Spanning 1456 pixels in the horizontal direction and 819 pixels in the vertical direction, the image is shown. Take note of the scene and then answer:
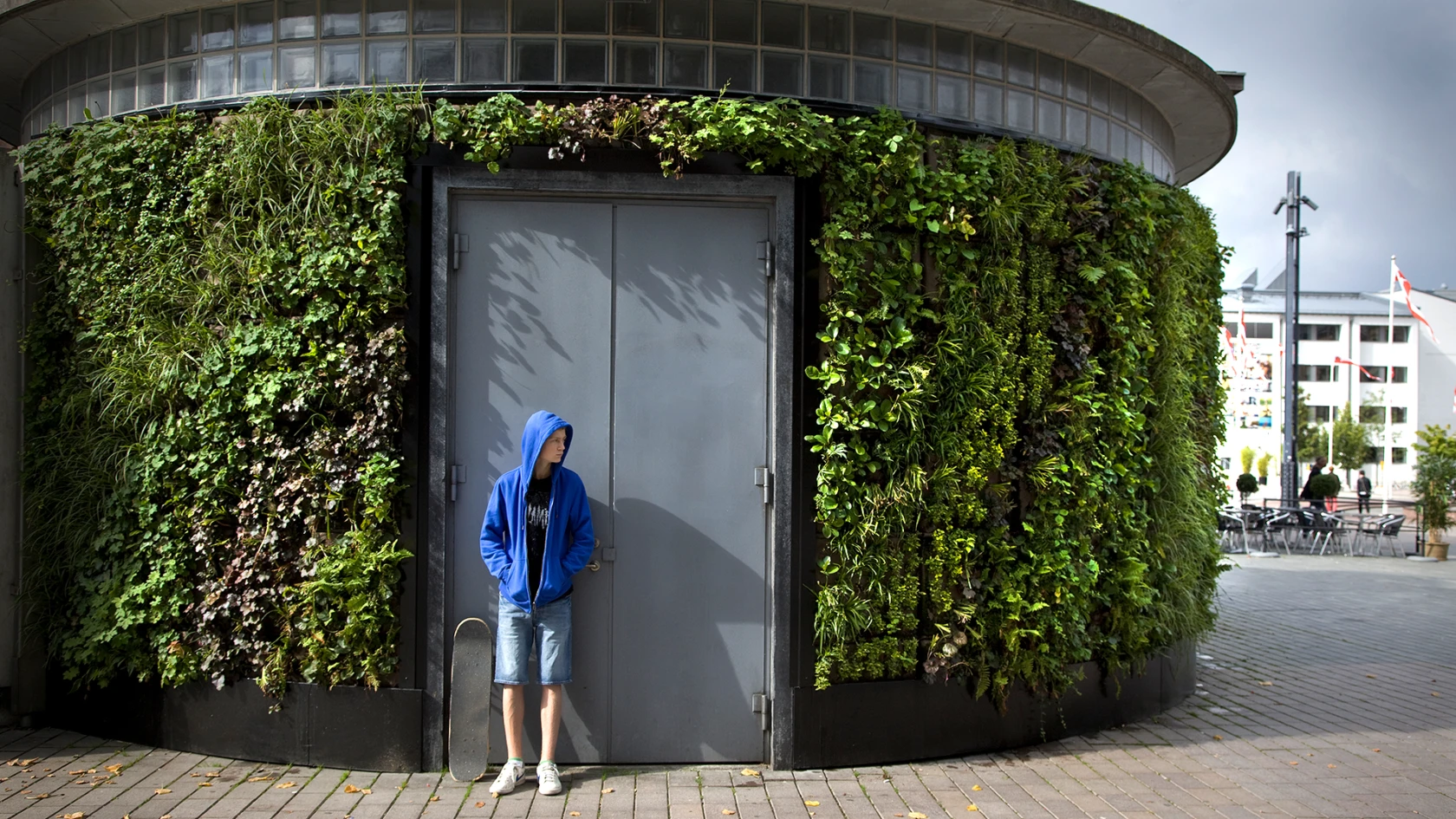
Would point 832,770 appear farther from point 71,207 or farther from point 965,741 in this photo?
point 71,207

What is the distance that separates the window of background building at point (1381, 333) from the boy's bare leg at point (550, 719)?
8121 cm

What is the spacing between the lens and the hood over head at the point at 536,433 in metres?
5.08

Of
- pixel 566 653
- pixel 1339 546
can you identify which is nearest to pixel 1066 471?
pixel 566 653

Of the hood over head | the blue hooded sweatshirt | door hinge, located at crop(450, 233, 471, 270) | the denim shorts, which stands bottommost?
the denim shorts

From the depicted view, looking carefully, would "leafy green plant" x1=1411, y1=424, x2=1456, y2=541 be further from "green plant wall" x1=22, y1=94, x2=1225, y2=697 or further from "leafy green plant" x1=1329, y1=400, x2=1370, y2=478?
"leafy green plant" x1=1329, y1=400, x2=1370, y2=478

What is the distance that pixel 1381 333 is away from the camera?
7431 centimetres

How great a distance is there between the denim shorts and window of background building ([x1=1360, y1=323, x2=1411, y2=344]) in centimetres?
8114

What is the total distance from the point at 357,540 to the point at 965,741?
3346mm

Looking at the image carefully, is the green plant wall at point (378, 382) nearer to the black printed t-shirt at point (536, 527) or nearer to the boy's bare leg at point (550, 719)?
the black printed t-shirt at point (536, 527)

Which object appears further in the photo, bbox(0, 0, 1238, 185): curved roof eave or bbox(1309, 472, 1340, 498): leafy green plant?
bbox(1309, 472, 1340, 498): leafy green plant

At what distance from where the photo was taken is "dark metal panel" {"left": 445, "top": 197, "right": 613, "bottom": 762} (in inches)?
216

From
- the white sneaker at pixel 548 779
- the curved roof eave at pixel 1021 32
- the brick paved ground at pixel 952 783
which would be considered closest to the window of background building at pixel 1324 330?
the brick paved ground at pixel 952 783

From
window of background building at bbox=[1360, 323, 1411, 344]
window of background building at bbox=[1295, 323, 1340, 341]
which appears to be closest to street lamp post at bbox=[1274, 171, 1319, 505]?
window of background building at bbox=[1295, 323, 1340, 341]

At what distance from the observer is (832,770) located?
5477 millimetres
